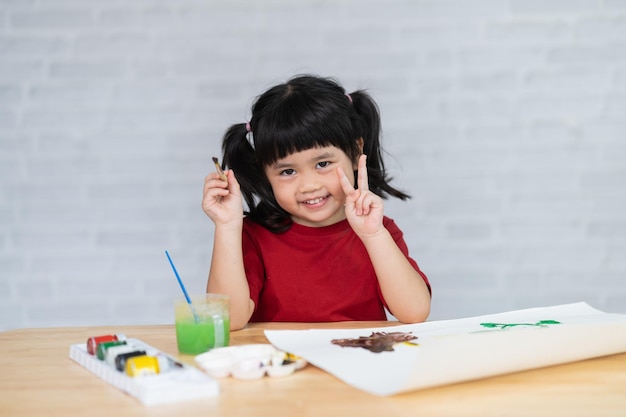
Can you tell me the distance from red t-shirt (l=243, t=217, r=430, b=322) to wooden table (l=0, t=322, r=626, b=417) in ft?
2.32

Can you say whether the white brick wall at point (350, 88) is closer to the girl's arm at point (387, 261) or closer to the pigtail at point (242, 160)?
the pigtail at point (242, 160)

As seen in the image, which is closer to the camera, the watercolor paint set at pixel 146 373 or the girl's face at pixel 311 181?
the watercolor paint set at pixel 146 373

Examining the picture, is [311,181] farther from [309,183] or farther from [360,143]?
[360,143]

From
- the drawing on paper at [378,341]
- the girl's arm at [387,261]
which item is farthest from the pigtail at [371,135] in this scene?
the drawing on paper at [378,341]

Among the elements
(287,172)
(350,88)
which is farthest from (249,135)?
(350,88)

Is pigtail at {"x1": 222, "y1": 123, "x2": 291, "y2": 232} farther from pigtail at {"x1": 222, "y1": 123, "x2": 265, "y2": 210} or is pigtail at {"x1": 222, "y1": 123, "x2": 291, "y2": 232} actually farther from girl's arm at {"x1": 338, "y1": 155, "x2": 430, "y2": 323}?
girl's arm at {"x1": 338, "y1": 155, "x2": 430, "y2": 323}

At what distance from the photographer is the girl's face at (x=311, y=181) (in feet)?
5.27

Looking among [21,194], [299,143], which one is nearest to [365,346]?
[299,143]

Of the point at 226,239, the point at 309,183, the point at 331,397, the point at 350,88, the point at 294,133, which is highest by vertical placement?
the point at 350,88

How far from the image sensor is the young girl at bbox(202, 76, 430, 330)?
4.87 feet

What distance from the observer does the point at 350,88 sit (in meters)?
2.47

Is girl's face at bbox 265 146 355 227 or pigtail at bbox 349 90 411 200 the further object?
pigtail at bbox 349 90 411 200

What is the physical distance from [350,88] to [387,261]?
115 cm

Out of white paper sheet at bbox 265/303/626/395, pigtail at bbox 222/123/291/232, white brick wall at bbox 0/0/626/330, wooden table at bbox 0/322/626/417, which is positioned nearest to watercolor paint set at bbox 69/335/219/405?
wooden table at bbox 0/322/626/417
